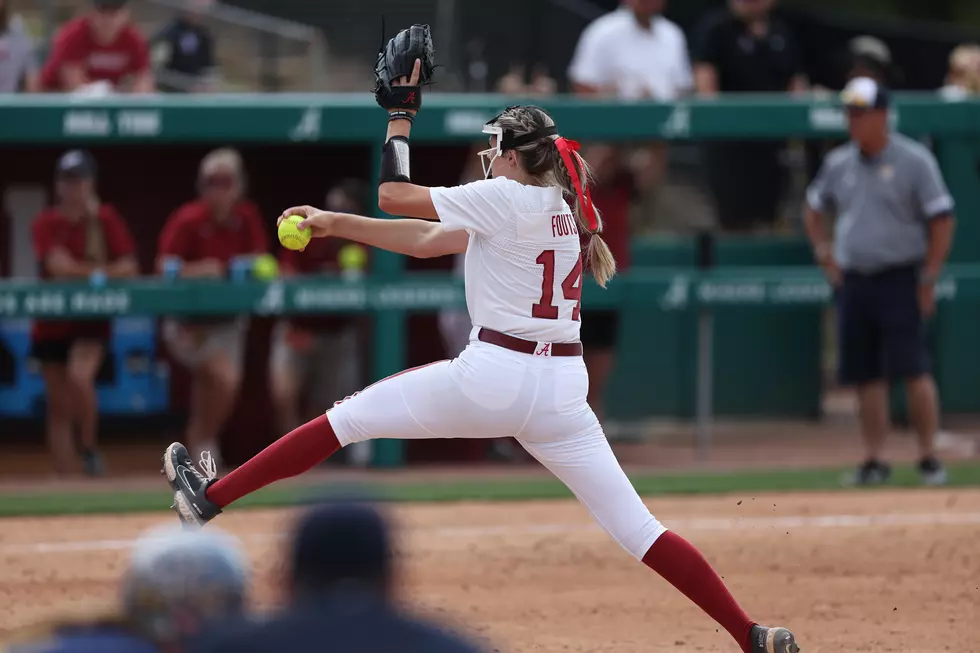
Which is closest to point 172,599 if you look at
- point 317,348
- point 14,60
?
point 317,348

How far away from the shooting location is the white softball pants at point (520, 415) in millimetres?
4566

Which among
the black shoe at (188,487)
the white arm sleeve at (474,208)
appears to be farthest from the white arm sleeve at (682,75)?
the black shoe at (188,487)

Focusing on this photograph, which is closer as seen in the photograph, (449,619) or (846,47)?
(449,619)

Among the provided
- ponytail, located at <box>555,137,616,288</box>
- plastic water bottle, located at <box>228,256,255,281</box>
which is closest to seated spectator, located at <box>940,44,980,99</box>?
plastic water bottle, located at <box>228,256,255,281</box>

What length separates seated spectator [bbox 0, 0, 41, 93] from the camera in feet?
31.9

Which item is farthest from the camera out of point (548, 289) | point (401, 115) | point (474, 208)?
point (401, 115)

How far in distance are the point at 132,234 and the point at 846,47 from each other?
6.95 metres

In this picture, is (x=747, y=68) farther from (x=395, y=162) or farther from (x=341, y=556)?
(x=341, y=556)

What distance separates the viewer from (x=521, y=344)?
4.61 meters

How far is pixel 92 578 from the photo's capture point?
21.1 ft

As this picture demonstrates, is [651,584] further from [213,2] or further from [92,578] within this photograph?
[213,2]

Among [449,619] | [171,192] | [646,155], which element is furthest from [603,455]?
[171,192]

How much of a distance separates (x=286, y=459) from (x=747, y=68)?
679 cm

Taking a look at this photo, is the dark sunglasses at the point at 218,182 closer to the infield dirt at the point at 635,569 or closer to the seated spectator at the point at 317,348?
the seated spectator at the point at 317,348
